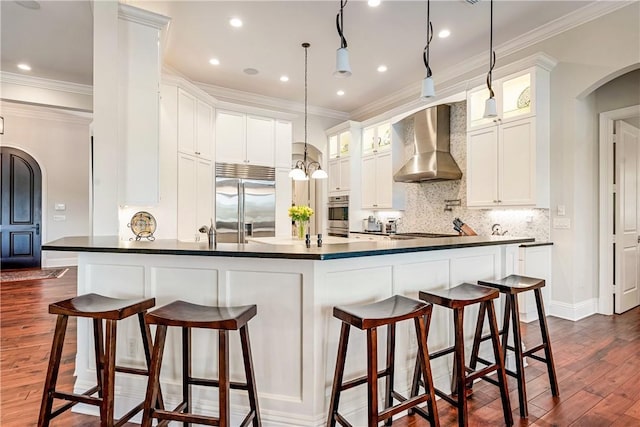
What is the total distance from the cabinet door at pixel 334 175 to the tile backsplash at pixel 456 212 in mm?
1033

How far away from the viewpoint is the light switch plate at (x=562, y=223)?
387 centimetres

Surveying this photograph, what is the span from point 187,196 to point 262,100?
2.69m

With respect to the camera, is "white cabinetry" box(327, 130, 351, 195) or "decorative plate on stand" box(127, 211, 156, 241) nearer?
"decorative plate on stand" box(127, 211, 156, 241)

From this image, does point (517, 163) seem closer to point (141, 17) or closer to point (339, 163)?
point (339, 163)

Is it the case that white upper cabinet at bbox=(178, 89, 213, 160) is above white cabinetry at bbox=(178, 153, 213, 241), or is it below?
above

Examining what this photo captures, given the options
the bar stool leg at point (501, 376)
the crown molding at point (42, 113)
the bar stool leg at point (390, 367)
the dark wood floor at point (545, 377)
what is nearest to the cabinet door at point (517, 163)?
the dark wood floor at point (545, 377)

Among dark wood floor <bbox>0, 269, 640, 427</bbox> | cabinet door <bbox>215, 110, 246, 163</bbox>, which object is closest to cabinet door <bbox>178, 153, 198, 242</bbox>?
cabinet door <bbox>215, 110, 246, 163</bbox>

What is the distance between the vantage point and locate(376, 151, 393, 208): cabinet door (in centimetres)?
606

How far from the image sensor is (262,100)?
258 inches

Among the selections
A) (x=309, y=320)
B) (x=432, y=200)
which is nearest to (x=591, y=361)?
(x=309, y=320)

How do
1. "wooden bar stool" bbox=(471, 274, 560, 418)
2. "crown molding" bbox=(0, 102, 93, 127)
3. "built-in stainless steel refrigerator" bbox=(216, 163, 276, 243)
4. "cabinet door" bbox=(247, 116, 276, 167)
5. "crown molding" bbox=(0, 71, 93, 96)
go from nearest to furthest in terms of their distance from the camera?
"wooden bar stool" bbox=(471, 274, 560, 418)
"crown molding" bbox=(0, 71, 93, 96)
"built-in stainless steel refrigerator" bbox=(216, 163, 276, 243)
"cabinet door" bbox=(247, 116, 276, 167)
"crown molding" bbox=(0, 102, 93, 127)

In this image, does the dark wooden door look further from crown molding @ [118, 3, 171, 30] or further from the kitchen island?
the kitchen island

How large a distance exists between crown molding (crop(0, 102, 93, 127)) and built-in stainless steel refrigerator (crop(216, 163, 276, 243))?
3.50m

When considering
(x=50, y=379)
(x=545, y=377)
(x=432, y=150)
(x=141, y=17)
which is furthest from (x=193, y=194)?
(x=545, y=377)
